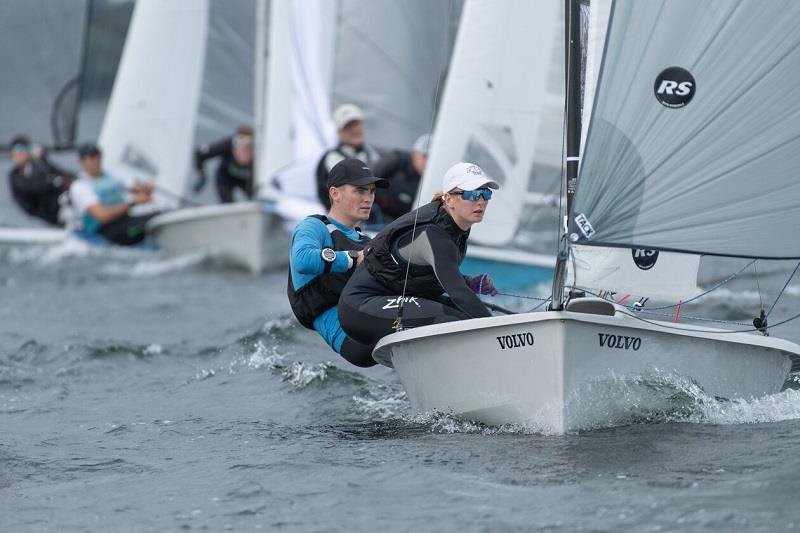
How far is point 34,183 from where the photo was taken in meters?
13.8

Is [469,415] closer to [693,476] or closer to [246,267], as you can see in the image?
[693,476]

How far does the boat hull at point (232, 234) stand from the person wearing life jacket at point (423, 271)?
6830 millimetres

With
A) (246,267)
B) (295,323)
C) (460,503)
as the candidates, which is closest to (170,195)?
(246,267)

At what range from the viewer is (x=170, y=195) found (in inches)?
547

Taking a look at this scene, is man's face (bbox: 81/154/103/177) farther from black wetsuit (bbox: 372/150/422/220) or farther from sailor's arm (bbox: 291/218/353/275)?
sailor's arm (bbox: 291/218/353/275)

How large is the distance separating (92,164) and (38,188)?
1.50 meters

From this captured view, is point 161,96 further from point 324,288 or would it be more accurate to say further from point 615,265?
point 615,265

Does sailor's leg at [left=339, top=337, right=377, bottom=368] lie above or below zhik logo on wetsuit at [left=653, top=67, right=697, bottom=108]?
below

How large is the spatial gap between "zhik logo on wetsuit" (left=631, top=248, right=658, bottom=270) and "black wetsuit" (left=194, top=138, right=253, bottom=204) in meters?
8.89

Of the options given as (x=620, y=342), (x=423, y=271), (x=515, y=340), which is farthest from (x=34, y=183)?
(x=620, y=342)

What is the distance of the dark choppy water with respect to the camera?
3938 mm

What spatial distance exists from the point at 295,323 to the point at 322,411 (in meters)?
2.47

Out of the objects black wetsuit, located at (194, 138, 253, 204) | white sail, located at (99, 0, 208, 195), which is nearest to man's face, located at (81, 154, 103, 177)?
white sail, located at (99, 0, 208, 195)

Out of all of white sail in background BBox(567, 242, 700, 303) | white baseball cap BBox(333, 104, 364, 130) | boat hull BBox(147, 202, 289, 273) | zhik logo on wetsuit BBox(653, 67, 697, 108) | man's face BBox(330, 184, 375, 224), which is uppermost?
zhik logo on wetsuit BBox(653, 67, 697, 108)
